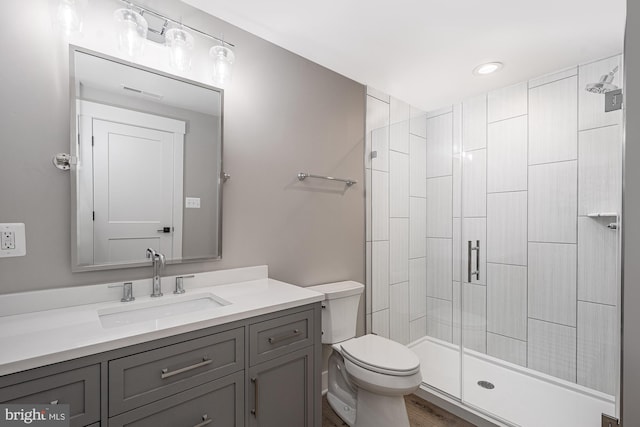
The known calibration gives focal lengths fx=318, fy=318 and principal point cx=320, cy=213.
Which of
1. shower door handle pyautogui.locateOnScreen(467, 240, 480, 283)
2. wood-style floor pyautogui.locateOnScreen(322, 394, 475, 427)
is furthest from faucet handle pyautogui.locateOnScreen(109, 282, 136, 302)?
shower door handle pyautogui.locateOnScreen(467, 240, 480, 283)

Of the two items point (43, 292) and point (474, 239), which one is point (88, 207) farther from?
point (474, 239)

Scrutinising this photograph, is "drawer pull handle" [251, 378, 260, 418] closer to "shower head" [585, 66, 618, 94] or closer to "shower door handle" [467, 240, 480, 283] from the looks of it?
"shower door handle" [467, 240, 480, 283]

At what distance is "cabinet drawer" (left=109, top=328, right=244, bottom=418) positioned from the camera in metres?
1.00

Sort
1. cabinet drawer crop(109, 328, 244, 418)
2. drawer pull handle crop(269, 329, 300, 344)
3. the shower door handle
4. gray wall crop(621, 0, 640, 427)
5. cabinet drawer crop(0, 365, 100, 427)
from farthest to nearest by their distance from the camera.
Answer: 1. the shower door handle
2. drawer pull handle crop(269, 329, 300, 344)
3. cabinet drawer crop(109, 328, 244, 418)
4. cabinet drawer crop(0, 365, 100, 427)
5. gray wall crop(621, 0, 640, 427)

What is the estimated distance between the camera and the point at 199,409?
1170 mm

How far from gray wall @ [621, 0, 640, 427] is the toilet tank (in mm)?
1710

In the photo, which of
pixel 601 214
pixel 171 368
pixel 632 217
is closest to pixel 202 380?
pixel 171 368

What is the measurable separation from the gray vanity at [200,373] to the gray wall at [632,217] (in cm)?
114

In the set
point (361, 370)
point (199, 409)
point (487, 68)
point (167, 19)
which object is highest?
point (487, 68)

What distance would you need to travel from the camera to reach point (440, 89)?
2637mm

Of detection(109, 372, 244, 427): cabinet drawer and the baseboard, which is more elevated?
detection(109, 372, 244, 427): cabinet drawer

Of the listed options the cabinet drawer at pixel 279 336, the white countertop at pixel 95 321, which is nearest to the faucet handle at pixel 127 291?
the white countertop at pixel 95 321

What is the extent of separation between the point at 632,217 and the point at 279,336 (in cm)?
131

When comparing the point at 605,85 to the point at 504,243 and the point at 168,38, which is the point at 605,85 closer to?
the point at 504,243
